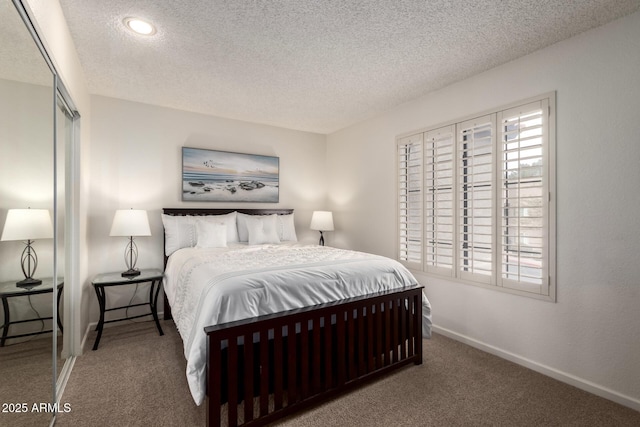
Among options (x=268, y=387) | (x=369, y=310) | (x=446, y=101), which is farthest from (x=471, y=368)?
(x=446, y=101)

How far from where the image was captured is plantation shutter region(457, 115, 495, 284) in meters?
2.82

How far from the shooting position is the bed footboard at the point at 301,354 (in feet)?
5.78

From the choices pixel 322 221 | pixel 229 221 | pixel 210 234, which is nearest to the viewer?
pixel 210 234

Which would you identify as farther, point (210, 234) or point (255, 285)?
point (210, 234)

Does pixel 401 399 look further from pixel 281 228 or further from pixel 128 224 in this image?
pixel 128 224

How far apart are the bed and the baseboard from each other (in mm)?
640

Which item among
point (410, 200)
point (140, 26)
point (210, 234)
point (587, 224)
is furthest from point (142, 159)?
point (587, 224)

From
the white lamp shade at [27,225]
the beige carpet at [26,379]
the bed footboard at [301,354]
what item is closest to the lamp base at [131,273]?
the beige carpet at [26,379]

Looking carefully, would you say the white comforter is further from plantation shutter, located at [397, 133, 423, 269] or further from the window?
plantation shutter, located at [397, 133, 423, 269]

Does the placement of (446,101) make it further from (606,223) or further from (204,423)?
(204,423)

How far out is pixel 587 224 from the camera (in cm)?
225

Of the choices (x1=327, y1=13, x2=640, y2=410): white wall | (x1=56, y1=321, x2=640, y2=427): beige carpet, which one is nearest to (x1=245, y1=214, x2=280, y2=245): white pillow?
(x1=56, y1=321, x2=640, y2=427): beige carpet

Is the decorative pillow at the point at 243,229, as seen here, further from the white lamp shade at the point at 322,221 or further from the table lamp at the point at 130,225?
the table lamp at the point at 130,225

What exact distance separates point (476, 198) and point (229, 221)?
280 cm
